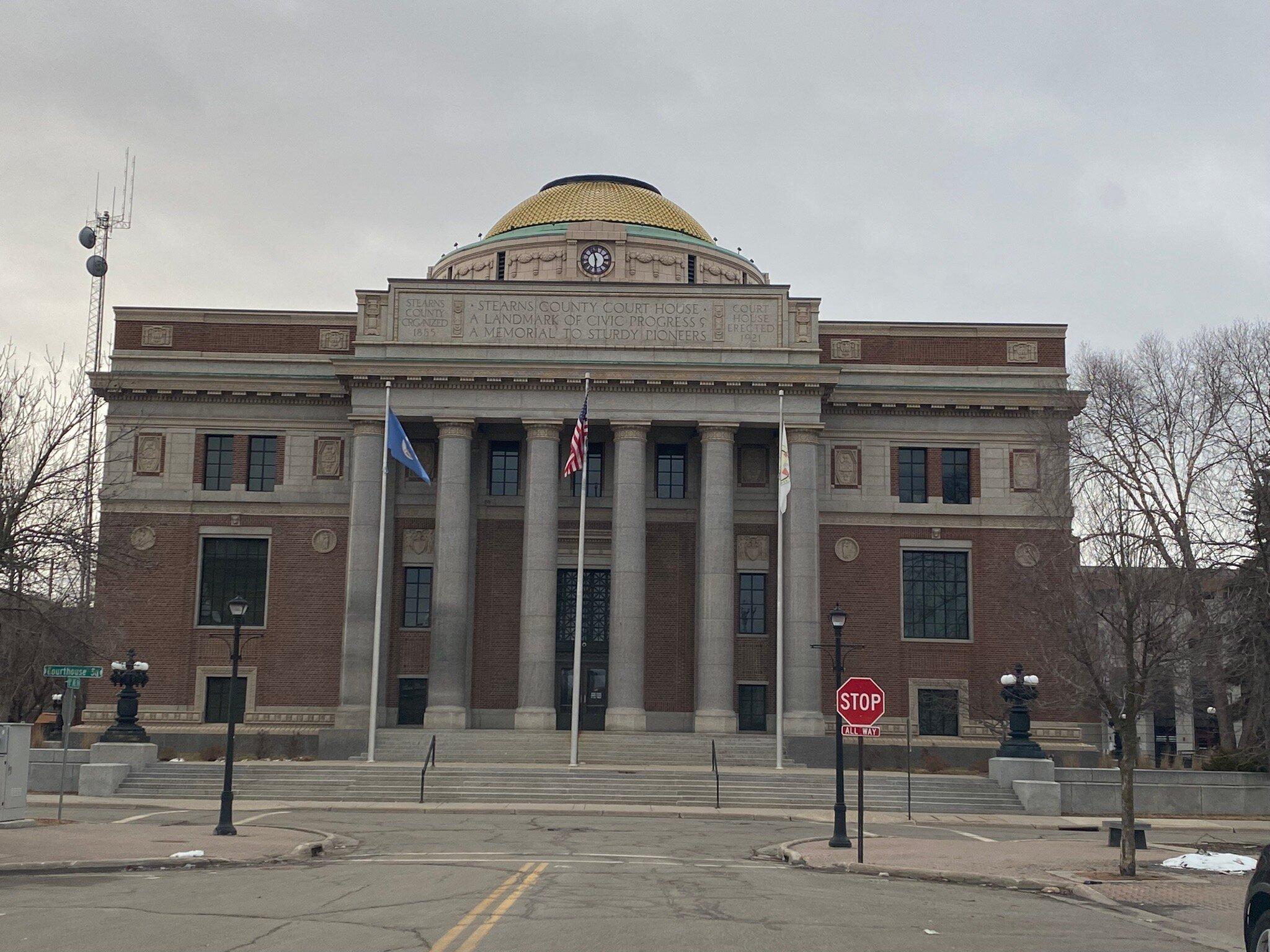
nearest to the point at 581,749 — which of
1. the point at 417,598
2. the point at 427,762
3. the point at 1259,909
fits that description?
the point at 427,762

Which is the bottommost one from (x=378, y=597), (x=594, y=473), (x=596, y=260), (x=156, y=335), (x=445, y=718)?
(x=445, y=718)

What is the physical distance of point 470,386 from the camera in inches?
1881

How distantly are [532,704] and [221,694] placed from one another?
1242 centimetres

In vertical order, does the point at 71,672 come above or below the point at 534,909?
above

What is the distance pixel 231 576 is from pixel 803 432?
22.1 metres

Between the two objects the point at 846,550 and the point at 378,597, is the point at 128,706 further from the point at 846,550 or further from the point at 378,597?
the point at 846,550

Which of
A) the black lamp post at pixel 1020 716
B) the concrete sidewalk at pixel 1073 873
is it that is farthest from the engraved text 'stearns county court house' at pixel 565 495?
the concrete sidewalk at pixel 1073 873

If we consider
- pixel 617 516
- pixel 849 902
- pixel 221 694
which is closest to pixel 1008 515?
pixel 617 516

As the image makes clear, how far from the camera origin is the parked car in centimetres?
1027

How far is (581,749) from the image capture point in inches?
1704

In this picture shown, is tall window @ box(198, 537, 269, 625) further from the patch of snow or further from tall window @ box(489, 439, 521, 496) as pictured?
the patch of snow

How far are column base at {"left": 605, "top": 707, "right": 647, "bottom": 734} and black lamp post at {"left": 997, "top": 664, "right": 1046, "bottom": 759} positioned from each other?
12.7 m

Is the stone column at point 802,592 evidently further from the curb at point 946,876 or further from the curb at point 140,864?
the curb at point 140,864

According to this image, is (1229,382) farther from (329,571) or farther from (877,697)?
(329,571)
